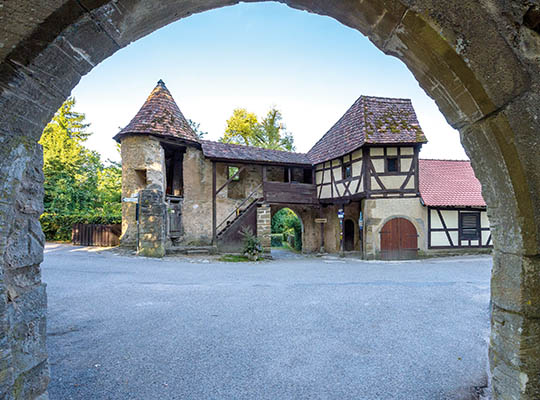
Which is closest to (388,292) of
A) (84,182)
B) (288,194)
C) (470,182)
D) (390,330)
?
(390,330)

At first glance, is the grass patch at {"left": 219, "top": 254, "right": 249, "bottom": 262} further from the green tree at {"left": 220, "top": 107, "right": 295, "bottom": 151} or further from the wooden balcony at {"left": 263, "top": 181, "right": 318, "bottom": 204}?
the green tree at {"left": 220, "top": 107, "right": 295, "bottom": 151}

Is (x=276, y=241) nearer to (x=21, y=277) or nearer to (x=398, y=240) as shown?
(x=398, y=240)

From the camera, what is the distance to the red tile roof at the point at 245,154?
14094 millimetres

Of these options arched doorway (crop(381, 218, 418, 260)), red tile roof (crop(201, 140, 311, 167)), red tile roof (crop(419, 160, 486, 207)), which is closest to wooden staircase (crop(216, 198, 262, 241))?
red tile roof (crop(201, 140, 311, 167))

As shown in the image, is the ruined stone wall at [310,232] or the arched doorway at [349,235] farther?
the ruined stone wall at [310,232]

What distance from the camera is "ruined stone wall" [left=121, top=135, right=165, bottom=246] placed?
40.3 feet

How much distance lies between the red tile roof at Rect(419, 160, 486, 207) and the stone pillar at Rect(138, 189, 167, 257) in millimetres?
11880

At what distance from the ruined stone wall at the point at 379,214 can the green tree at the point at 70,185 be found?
13.7 m

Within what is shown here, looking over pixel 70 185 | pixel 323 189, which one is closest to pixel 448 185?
pixel 323 189

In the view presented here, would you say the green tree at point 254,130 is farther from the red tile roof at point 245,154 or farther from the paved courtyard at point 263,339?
the paved courtyard at point 263,339

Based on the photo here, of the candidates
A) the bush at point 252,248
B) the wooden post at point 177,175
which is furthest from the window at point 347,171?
the wooden post at point 177,175

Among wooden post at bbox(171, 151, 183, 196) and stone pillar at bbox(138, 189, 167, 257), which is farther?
wooden post at bbox(171, 151, 183, 196)

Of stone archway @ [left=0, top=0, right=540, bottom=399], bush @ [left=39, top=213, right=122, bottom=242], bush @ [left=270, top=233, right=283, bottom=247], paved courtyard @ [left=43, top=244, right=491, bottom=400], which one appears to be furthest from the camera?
bush @ [left=270, top=233, right=283, bottom=247]

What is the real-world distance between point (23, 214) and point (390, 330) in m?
4.30
